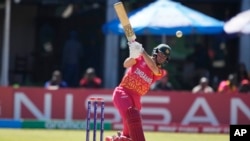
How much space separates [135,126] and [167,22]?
834 centimetres

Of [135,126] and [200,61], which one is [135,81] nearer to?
[135,126]

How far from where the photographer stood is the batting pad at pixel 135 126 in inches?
408

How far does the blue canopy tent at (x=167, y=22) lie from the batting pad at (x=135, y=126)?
789cm

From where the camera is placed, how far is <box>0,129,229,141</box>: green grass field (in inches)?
582

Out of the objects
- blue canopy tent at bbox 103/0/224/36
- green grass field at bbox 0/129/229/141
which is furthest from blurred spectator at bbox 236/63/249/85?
green grass field at bbox 0/129/229/141

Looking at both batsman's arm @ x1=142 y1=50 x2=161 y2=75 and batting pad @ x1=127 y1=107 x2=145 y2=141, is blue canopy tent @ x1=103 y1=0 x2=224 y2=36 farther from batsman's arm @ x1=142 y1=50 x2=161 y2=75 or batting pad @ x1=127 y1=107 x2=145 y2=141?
batting pad @ x1=127 y1=107 x2=145 y2=141

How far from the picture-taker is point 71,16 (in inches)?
953

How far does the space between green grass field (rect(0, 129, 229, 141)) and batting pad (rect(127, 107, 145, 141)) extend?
13.9 ft

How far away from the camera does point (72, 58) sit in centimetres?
2253

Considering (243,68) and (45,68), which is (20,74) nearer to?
(45,68)

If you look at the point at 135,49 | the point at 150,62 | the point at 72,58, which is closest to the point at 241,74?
the point at 72,58

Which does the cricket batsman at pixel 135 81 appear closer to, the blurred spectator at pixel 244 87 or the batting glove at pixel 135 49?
the batting glove at pixel 135 49

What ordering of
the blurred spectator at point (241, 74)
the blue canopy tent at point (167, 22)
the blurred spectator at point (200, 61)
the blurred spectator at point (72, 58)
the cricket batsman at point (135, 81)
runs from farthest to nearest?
the blurred spectator at point (200, 61) → the blurred spectator at point (72, 58) → the blurred spectator at point (241, 74) → the blue canopy tent at point (167, 22) → the cricket batsman at point (135, 81)

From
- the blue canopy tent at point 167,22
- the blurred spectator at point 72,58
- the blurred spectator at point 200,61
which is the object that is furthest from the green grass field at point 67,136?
the blurred spectator at point 200,61
